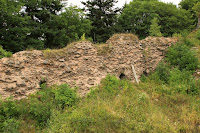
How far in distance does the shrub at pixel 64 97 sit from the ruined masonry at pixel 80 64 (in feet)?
2.80

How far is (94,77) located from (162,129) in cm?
502

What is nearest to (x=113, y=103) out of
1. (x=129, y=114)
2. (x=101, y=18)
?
(x=129, y=114)

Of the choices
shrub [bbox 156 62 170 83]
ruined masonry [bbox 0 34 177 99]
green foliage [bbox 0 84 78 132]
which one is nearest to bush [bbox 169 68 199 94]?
shrub [bbox 156 62 170 83]

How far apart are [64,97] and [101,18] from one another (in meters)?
19.5

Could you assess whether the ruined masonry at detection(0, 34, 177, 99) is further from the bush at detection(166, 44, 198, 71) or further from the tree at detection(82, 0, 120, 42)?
the tree at detection(82, 0, 120, 42)

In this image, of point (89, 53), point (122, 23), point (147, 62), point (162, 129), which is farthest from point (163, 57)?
point (122, 23)

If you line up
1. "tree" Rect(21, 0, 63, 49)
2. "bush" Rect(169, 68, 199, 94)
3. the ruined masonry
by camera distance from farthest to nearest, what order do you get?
1. "tree" Rect(21, 0, 63, 49)
2. "bush" Rect(169, 68, 199, 94)
3. the ruined masonry

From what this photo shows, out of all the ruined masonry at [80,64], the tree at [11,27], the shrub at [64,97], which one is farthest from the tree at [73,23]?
the shrub at [64,97]

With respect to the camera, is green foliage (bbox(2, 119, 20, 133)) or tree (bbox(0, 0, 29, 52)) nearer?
green foliage (bbox(2, 119, 20, 133))

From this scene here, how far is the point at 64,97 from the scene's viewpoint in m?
6.40

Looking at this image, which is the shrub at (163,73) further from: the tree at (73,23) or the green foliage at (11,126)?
the tree at (73,23)

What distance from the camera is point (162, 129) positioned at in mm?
4711

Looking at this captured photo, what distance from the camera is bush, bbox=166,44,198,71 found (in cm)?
955

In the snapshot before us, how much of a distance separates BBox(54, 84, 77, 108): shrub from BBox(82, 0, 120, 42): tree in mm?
15550
